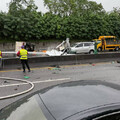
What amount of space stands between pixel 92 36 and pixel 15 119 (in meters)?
37.5

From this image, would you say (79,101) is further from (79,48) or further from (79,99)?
(79,48)

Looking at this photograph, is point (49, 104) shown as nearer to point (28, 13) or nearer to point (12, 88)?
point (12, 88)

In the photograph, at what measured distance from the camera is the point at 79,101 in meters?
2.16

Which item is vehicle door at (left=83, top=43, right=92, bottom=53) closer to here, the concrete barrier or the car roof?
the concrete barrier

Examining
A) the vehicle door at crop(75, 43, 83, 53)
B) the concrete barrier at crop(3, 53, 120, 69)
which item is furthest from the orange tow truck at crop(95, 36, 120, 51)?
the concrete barrier at crop(3, 53, 120, 69)

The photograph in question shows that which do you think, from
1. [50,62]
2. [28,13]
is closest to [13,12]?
[28,13]

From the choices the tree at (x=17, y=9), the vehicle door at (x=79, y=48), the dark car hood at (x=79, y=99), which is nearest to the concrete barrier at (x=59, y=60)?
the vehicle door at (x=79, y=48)

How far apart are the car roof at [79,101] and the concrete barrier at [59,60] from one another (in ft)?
31.4

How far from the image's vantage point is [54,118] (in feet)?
6.21

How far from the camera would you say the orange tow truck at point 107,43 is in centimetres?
2938

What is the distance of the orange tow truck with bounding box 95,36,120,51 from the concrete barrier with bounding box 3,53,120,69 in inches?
571

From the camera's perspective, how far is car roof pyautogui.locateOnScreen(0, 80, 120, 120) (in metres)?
1.95

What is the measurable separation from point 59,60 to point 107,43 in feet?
61.7

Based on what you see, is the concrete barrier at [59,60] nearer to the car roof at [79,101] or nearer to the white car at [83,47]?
the white car at [83,47]
